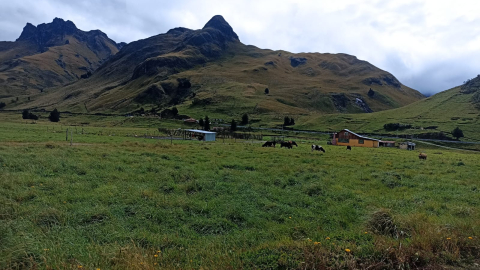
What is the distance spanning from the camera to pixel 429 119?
116438mm

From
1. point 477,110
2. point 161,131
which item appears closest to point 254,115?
point 161,131

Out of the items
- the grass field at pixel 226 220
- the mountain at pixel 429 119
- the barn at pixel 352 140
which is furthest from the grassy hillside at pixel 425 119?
the grass field at pixel 226 220

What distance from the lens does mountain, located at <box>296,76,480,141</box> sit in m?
99.6

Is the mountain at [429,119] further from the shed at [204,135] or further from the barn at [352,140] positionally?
the shed at [204,135]

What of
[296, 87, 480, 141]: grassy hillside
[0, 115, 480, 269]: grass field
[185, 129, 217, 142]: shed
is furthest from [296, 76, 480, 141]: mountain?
[0, 115, 480, 269]: grass field

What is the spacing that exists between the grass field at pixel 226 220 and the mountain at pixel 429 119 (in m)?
101

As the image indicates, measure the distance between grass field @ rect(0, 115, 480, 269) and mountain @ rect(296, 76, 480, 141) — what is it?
10055 cm

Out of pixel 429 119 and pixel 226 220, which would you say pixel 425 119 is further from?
pixel 226 220

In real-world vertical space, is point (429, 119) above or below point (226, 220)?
above

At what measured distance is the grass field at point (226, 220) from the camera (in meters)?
6.12

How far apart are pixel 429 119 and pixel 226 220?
136012 mm

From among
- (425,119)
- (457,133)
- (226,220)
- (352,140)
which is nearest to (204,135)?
(352,140)

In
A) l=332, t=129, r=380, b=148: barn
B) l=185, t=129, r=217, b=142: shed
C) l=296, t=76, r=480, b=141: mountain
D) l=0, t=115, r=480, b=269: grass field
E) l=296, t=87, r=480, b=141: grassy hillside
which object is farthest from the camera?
l=296, t=87, r=480, b=141: grassy hillside

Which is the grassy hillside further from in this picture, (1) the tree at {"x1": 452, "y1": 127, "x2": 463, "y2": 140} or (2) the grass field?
(2) the grass field
